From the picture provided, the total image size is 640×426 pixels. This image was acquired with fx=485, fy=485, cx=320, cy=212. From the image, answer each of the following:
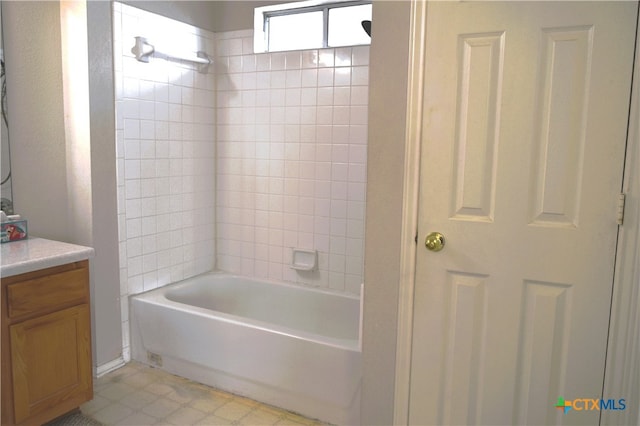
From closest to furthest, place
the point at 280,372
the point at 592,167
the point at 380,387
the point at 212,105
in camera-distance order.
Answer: the point at 592,167, the point at 380,387, the point at 280,372, the point at 212,105

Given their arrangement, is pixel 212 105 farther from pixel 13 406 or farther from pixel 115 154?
pixel 13 406

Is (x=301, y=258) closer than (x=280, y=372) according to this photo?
No

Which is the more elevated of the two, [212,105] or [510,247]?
[212,105]

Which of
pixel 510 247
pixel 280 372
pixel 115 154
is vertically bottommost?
pixel 280 372

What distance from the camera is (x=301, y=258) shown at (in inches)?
122

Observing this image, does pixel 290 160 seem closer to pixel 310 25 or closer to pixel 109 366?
pixel 310 25

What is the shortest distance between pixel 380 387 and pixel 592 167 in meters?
1.09

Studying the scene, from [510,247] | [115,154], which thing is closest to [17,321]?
[115,154]

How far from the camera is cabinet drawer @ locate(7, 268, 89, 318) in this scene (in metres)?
1.89

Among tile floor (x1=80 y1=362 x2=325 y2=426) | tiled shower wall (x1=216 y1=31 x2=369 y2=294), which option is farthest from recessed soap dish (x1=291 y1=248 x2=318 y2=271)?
tile floor (x1=80 y1=362 x2=325 y2=426)

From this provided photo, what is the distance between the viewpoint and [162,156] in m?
2.98

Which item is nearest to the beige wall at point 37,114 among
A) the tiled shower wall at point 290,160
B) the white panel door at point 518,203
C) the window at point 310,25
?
the tiled shower wall at point 290,160

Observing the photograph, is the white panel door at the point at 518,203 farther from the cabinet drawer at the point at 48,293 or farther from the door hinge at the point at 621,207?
the cabinet drawer at the point at 48,293

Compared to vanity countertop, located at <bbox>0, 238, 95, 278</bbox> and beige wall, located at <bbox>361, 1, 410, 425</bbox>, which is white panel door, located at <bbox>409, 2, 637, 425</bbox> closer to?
beige wall, located at <bbox>361, 1, 410, 425</bbox>
